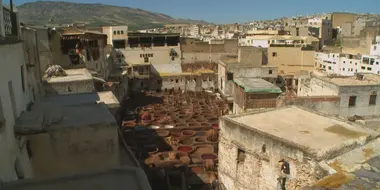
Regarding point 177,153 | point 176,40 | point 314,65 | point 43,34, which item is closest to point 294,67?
point 314,65

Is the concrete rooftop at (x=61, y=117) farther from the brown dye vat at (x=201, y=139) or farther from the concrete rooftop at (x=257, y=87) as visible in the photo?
the brown dye vat at (x=201, y=139)

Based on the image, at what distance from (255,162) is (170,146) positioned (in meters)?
10.6

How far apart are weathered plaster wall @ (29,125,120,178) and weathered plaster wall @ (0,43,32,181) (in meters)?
0.47

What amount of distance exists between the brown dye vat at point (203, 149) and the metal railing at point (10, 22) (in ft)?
45.8

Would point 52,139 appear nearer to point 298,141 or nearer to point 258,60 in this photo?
point 298,141

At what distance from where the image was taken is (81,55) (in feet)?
85.6

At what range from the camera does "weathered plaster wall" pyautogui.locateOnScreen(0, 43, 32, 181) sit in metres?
6.10

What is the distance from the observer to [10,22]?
27.6 feet

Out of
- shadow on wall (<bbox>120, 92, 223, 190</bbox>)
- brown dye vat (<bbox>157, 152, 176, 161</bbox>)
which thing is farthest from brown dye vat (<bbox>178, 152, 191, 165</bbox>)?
brown dye vat (<bbox>157, 152, 176, 161</bbox>)

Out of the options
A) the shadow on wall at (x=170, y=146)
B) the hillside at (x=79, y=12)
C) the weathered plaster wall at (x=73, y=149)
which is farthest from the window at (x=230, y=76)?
the hillside at (x=79, y=12)

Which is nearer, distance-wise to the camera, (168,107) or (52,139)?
(52,139)

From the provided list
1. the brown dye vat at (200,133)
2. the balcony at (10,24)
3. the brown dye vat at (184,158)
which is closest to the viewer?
the balcony at (10,24)

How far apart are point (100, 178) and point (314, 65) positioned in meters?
42.1

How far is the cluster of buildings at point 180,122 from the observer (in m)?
7.06
